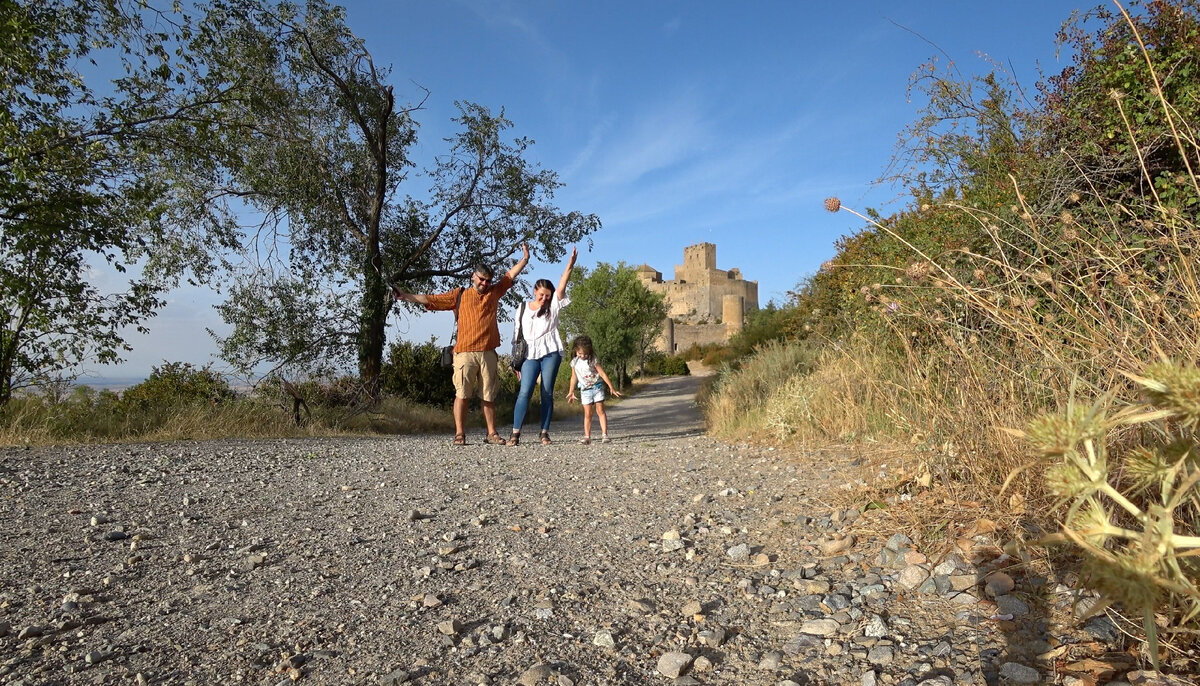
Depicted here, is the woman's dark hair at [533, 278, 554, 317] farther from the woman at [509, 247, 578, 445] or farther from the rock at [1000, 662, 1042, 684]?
the rock at [1000, 662, 1042, 684]

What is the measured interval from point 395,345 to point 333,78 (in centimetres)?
516

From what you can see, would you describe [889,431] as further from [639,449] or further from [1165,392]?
[1165,392]

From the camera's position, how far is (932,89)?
641 cm

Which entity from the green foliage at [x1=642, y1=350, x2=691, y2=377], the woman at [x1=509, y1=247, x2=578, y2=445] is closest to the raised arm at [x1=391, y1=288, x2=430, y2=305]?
the woman at [x1=509, y1=247, x2=578, y2=445]

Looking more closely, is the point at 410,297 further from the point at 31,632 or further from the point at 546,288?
the point at 31,632

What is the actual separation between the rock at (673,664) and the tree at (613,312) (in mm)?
23025

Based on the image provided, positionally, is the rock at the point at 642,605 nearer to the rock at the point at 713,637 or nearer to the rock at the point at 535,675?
the rock at the point at 713,637

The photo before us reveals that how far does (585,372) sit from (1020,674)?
6.43 m

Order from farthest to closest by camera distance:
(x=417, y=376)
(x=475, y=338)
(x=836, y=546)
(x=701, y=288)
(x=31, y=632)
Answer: (x=701, y=288), (x=417, y=376), (x=475, y=338), (x=836, y=546), (x=31, y=632)

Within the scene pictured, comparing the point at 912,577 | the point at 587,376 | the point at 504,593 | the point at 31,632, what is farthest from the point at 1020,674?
the point at 587,376

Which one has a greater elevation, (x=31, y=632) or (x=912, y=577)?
(x=31, y=632)

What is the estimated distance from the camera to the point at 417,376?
1281 cm

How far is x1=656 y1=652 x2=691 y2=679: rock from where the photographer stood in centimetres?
173

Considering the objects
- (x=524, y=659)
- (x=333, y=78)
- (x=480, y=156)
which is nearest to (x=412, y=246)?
(x=480, y=156)
